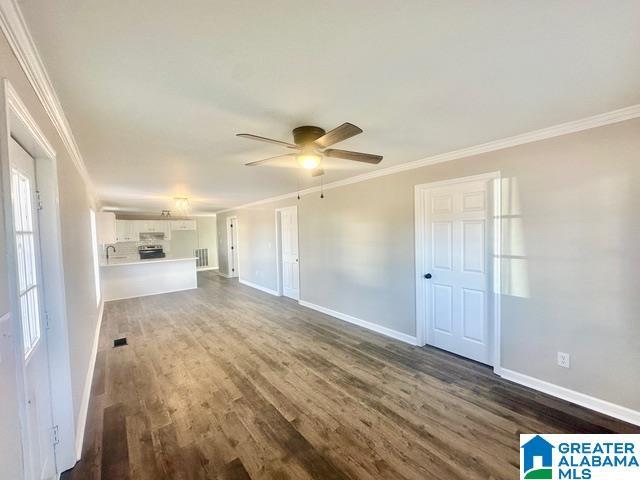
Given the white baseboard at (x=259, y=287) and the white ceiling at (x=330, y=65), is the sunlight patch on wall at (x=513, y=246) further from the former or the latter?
the white baseboard at (x=259, y=287)

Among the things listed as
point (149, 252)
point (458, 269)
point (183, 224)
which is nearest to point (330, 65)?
point (458, 269)

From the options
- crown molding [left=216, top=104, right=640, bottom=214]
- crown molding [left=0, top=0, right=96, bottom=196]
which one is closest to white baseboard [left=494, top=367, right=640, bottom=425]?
crown molding [left=216, top=104, right=640, bottom=214]

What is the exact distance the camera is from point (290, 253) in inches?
236

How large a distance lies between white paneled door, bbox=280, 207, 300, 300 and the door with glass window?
164 inches

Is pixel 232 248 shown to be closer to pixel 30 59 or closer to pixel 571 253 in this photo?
pixel 30 59

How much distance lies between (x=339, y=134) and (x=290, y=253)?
447 centimetres

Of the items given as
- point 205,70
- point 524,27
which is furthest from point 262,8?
point 524,27

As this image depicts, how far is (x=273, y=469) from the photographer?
5.64 feet

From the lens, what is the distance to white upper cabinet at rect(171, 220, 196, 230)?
9383mm

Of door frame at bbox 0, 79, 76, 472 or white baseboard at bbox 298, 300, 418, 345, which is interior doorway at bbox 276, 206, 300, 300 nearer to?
white baseboard at bbox 298, 300, 418, 345

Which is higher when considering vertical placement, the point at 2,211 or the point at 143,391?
the point at 2,211

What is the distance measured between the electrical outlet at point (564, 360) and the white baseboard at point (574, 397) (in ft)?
0.67

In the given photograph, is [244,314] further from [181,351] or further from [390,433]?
[390,433]

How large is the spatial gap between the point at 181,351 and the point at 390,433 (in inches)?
106
